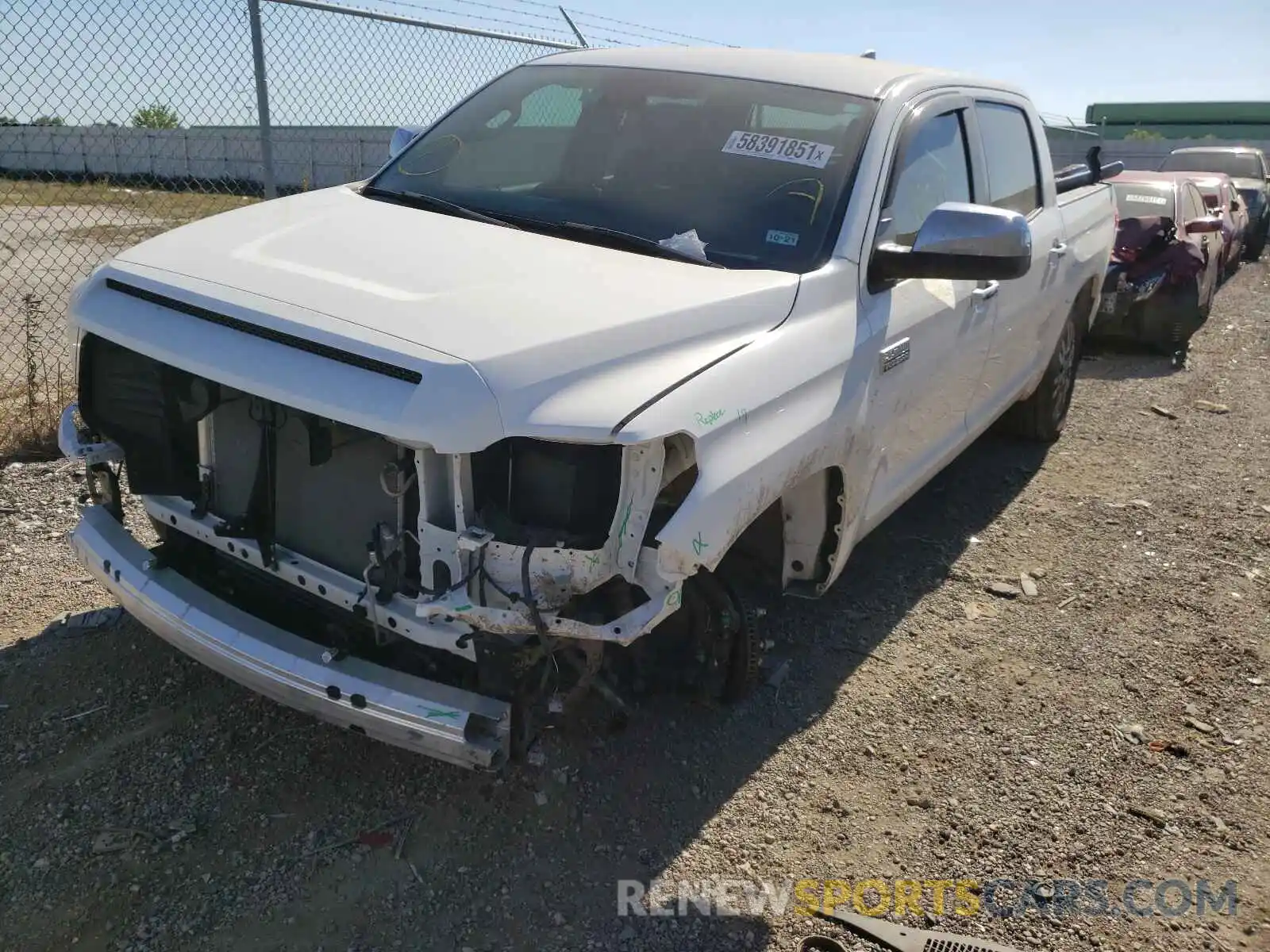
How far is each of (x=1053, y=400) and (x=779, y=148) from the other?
340 centimetres

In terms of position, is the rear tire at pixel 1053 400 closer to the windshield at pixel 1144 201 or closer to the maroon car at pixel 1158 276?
the maroon car at pixel 1158 276

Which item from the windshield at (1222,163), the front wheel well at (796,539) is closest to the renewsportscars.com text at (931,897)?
the front wheel well at (796,539)

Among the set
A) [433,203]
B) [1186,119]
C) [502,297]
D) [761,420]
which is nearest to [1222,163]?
[433,203]

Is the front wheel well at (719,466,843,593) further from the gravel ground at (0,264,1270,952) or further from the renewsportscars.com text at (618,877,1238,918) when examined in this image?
the renewsportscars.com text at (618,877,1238,918)

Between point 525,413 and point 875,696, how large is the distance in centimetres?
197

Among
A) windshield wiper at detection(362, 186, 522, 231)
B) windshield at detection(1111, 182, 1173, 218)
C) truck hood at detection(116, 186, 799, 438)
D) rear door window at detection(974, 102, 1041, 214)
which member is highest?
rear door window at detection(974, 102, 1041, 214)

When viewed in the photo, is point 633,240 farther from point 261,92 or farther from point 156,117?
point 156,117

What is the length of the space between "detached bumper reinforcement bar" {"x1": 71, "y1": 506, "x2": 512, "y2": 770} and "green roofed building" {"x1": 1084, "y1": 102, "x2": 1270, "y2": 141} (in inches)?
1554

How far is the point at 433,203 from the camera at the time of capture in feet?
11.6

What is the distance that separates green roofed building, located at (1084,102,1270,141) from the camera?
127 feet

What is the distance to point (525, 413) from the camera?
228 cm

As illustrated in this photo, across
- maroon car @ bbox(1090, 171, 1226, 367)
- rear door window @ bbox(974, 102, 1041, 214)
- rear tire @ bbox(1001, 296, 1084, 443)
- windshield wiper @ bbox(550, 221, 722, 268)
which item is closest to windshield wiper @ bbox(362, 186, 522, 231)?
windshield wiper @ bbox(550, 221, 722, 268)

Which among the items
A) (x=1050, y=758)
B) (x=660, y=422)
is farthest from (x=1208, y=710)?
(x=660, y=422)

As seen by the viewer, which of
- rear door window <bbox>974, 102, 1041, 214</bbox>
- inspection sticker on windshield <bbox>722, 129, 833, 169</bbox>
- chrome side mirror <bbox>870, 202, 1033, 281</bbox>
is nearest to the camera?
chrome side mirror <bbox>870, 202, 1033, 281</bbox>
